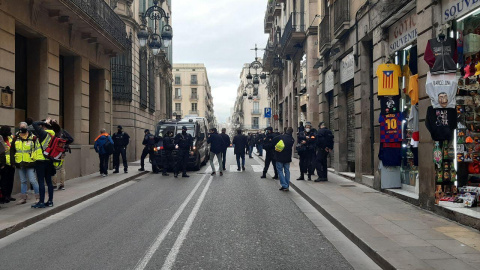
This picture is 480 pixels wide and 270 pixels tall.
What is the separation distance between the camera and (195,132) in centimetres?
2033

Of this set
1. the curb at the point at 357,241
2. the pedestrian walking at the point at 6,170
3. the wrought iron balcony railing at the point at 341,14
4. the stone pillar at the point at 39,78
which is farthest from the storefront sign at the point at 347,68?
the pedestrian walking at the point at 6,170

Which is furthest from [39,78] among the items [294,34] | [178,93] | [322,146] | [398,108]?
[178,93]

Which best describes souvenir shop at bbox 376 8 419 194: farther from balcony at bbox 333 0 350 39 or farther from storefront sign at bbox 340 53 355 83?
balcony at bbox 333 0 350 39

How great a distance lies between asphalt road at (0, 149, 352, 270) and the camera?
539 cm

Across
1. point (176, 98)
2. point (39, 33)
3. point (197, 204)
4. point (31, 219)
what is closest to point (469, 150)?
point (197, 204)

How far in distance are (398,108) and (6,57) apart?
977cm

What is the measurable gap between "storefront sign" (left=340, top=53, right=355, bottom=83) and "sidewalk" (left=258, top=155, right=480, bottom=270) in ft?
16.3

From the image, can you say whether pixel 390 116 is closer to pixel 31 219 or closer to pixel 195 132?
pixel 31 219

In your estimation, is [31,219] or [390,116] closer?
[31,219]

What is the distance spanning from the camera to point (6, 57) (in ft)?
36.4

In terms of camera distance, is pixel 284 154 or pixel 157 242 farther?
pixel 284 154

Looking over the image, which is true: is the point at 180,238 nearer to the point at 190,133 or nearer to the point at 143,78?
the point at 190,133

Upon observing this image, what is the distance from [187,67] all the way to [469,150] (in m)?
86.0

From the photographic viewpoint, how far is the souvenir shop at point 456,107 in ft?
25.3
